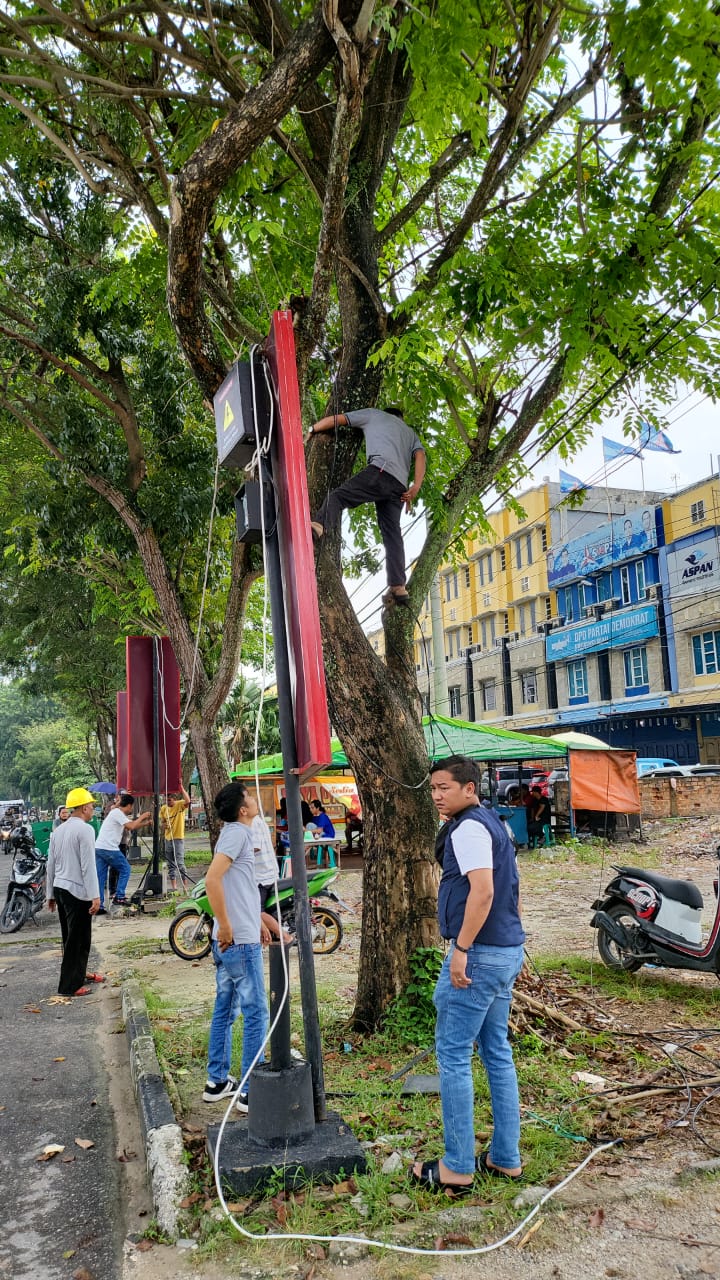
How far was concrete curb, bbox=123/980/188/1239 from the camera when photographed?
3.75m

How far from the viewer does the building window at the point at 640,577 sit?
113 ft

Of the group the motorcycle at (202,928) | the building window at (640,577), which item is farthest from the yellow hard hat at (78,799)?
the building window at (640,577)

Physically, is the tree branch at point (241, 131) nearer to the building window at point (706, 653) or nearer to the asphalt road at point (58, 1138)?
the asphalt road at point (58, 1138)

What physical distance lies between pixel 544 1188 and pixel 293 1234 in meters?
1.08

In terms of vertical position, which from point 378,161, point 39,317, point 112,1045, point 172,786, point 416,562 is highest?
point 39,317

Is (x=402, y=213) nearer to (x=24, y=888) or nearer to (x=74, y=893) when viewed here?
(x=74, y=893)

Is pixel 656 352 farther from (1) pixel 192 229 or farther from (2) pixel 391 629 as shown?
(1) pixel 192 229

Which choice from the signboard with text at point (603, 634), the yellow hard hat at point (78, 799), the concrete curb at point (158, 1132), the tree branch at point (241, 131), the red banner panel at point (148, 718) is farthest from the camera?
the signboard with text at point (603, 634)

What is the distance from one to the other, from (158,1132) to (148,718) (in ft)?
25.2

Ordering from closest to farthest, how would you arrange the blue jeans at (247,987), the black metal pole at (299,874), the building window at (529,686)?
the black metal pole at (299,874)
the blue jeans at (247,987)
the building window at (529,686)

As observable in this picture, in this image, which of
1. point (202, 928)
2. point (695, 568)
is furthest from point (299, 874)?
point (695, 568)

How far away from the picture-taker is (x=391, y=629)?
6.27 meters

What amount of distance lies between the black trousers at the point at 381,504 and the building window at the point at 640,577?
30.3 metres

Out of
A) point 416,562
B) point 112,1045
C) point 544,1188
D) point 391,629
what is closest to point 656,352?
point 416,562
